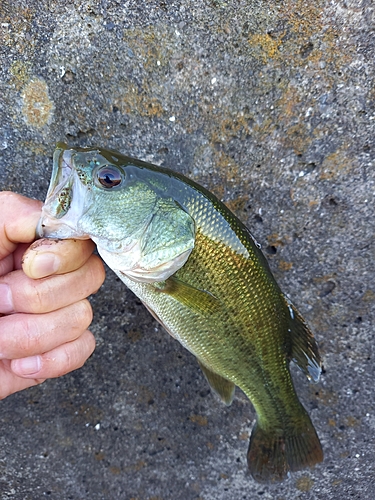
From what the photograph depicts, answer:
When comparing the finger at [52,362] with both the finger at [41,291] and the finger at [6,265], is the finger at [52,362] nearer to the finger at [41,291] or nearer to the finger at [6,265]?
the finger at [41,291]

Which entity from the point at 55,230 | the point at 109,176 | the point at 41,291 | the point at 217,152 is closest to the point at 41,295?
the point at 41,291

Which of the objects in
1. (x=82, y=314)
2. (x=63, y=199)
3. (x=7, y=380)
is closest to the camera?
(x=63, y=199)

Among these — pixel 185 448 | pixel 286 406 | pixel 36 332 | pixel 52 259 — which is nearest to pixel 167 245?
pixel 52 259

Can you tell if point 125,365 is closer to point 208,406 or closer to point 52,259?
point 208,406

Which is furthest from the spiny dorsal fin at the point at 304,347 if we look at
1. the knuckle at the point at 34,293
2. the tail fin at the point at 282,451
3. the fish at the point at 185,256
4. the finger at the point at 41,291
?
the knuckle at the point at 34,293

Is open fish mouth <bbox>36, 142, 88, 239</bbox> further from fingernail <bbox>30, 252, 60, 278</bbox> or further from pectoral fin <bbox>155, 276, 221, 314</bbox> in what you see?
pectoral fin <bbox>155, 276, 221, 314</bbox>

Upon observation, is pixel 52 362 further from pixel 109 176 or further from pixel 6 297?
pixel 109 176

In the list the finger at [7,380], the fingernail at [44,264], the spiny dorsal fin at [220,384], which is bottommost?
the finger at [7,380]
